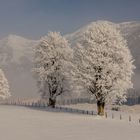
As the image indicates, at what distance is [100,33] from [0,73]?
53.0 meters

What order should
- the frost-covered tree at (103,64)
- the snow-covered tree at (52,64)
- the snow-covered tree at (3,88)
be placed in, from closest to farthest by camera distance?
the frost-covered tree at (103,64), the snow-covered tree at (52,64), the snow-covered tree at (3,88)

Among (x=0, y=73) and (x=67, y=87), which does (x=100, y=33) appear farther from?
(x=0, y=73)

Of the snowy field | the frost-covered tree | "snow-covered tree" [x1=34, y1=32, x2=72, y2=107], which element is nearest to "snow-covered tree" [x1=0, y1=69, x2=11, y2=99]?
"snow-covered tree" [x1=34, y1=32, x2=72, y2=107]

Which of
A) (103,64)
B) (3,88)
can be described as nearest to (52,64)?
(103,64)

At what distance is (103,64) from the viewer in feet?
230

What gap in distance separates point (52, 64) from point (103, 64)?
78.2 ft

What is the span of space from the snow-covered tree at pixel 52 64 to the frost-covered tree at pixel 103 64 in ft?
56.4

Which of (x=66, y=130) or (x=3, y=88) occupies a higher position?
(x=3, y=88)

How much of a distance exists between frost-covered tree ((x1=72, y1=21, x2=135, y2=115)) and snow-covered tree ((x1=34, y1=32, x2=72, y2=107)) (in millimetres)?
17189

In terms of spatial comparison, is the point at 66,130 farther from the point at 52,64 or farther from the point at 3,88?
the point at 3,88

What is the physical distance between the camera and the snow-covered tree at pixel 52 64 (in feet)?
298

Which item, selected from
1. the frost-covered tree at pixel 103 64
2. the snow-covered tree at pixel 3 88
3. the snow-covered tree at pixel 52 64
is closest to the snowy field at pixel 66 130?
the frost-covered tree at pixel 103 64

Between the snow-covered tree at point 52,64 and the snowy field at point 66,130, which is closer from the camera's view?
the snowy field at point 66,130

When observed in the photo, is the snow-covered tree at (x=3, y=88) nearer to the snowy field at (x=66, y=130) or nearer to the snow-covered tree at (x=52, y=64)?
the snow-covered tree at (x=52, y=64)
